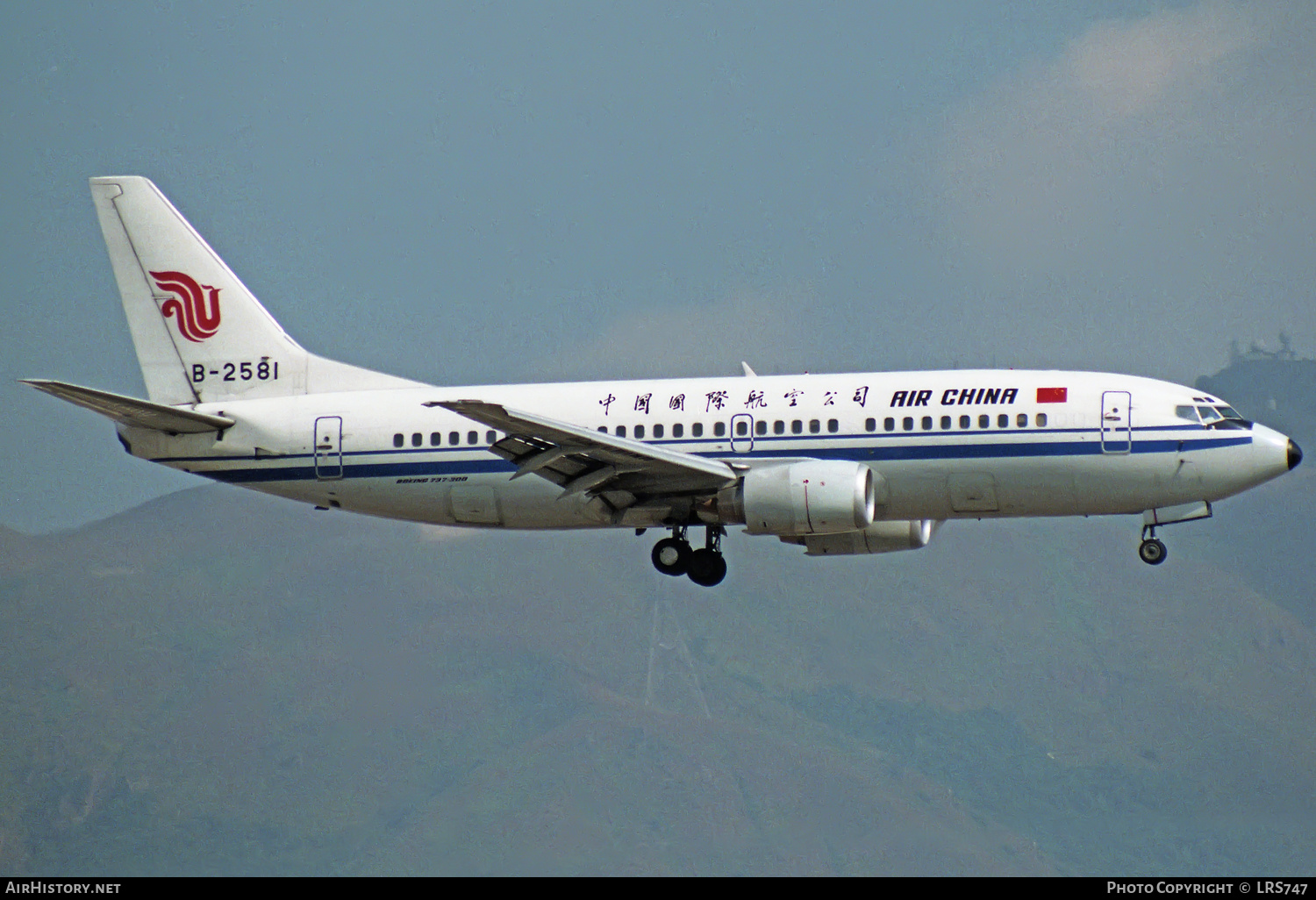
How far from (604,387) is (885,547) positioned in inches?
341

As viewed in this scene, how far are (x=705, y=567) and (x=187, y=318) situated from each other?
1732cm

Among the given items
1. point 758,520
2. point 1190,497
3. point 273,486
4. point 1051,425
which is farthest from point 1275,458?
point 273,486

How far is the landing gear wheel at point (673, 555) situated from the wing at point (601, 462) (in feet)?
5.93

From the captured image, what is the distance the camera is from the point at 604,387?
158 feet

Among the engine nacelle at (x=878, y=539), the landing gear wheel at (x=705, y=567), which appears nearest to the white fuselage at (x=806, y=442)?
the landing gear wheel at (x=705, y=567)

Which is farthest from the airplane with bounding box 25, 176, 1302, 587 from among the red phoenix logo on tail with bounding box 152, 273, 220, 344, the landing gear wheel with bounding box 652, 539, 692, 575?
the red phoenix logo on tail with bounding box 152, 273, 220, 344

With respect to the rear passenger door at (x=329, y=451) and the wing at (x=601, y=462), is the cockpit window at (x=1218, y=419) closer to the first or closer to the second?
the wing at (x=601, y=462)

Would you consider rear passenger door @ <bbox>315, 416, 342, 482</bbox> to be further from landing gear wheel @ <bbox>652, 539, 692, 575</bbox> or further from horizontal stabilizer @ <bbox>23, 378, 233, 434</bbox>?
landing gear wheel @ <bbox>652, 539, 692, 575</bbox>

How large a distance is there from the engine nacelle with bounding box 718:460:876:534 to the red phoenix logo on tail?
18.2 metres

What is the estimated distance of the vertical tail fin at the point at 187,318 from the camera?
52438 mm

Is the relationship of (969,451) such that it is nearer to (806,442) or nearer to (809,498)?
(806,442)

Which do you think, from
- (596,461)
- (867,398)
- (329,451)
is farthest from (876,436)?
(329,451)
